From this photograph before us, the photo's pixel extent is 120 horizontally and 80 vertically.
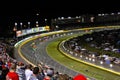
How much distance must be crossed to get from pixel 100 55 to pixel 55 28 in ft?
160

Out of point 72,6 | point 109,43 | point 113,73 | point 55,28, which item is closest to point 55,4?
point 72,6

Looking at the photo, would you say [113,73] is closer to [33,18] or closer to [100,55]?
[100,55]

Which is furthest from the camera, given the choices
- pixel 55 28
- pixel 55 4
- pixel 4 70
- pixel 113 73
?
pixel 55 4

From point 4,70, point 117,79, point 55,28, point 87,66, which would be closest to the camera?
point 4,70

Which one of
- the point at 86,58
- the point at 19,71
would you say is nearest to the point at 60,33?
the point at 86,58

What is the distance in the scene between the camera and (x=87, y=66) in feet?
119

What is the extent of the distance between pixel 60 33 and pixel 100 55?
43.2 meters

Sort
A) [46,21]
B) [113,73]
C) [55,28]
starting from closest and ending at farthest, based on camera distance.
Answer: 1. [113,73]
2. [55,28]
3. [46,21]

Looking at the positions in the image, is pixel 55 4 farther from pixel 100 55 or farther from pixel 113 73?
pixel 113 73

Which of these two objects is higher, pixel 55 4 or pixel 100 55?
pixel 55 4

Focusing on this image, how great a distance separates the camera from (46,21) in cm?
9244

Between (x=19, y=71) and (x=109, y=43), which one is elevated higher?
(x=19, y=71)

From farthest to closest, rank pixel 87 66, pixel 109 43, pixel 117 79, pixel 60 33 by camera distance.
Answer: pixel 60 33 → pixel 109 43 → pixel 87 66 → pixel 117 79

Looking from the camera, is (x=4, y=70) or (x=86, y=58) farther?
(x=86, y=58)
